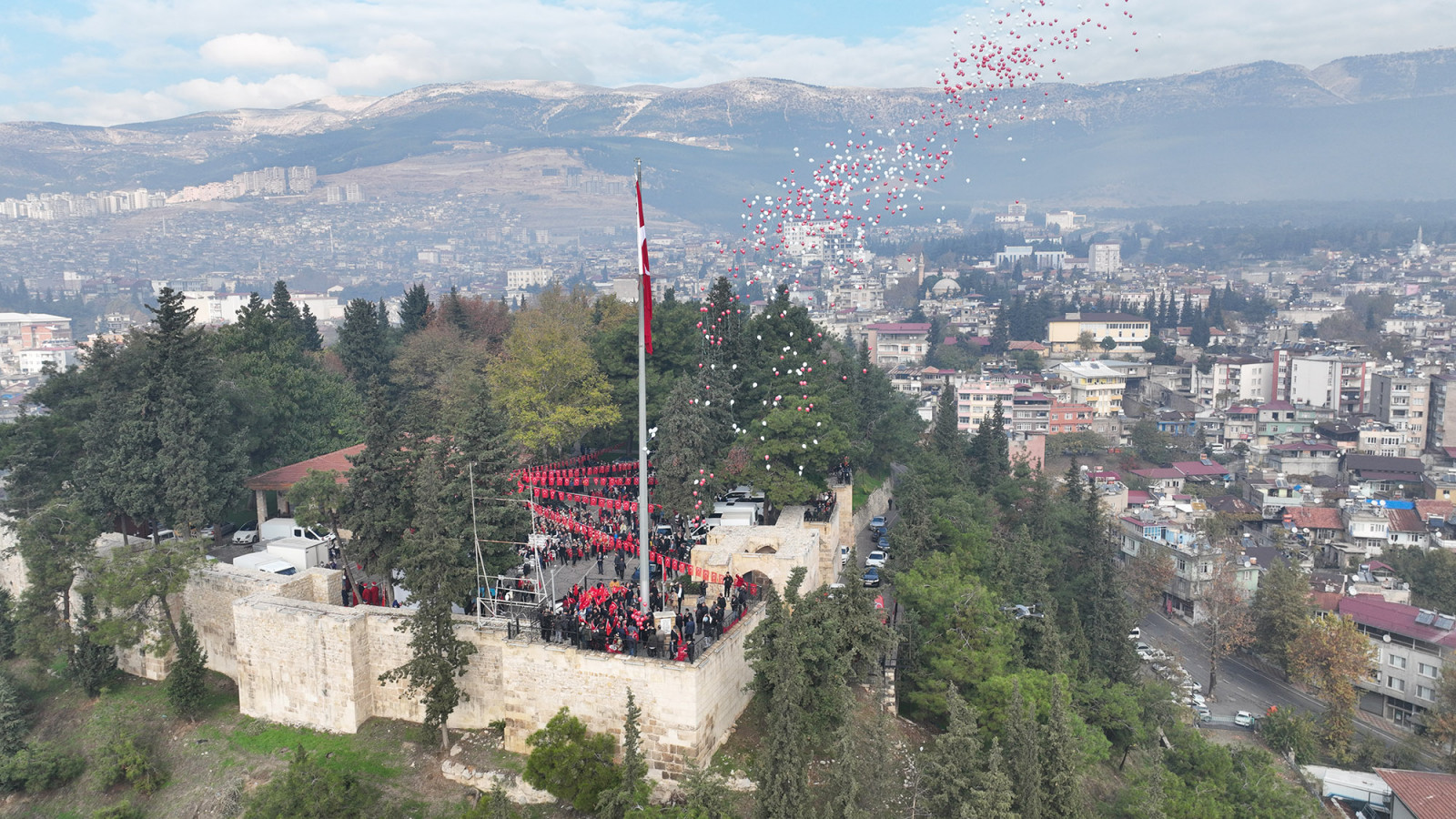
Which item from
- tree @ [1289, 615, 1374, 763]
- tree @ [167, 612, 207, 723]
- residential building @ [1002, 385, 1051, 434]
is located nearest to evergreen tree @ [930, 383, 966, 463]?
tree @ [1289, 615, 1374, 763]

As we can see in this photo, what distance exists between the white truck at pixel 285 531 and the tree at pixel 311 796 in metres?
9.46

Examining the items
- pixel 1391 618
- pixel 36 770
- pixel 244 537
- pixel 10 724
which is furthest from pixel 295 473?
pixel 1391 618

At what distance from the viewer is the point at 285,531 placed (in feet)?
92.7

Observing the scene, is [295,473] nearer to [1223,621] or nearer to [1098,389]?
[1223,621]

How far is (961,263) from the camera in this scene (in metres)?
190

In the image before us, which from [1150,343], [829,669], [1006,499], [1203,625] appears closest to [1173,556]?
[1203,625]

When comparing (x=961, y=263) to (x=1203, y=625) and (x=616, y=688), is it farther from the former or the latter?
(x=616, y=688)

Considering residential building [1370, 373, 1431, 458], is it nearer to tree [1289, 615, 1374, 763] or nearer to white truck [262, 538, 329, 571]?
tree [1289, 615, 1374, 763]

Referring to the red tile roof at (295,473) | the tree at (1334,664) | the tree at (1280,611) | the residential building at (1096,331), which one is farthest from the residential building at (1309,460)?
the red tile roof at (295,473)

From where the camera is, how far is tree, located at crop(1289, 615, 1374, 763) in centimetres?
3488

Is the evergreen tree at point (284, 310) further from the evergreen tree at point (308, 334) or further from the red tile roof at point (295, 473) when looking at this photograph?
the red tile roof at point (295, 473)

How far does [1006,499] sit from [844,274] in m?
124

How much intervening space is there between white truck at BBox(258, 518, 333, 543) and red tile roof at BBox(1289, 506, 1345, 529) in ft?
167

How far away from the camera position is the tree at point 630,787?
16.1 meters
